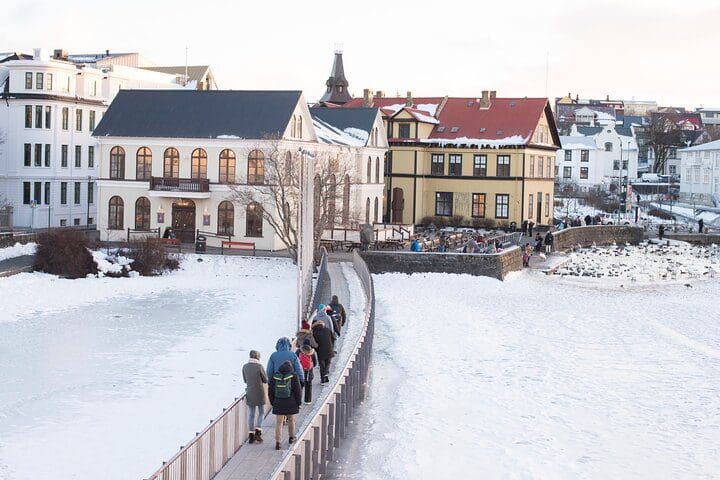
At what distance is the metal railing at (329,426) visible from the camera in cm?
1343

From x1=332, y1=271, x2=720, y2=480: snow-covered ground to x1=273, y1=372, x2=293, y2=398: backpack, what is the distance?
6.20 feet

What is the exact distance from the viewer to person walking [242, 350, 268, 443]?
625 inches

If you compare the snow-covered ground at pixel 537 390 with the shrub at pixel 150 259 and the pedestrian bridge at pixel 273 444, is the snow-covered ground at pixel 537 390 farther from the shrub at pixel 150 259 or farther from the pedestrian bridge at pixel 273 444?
the shrub at pixel 150 259

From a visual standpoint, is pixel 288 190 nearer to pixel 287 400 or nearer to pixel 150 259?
pixel 150 259

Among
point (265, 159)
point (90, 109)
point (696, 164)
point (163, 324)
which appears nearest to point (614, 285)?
point (265, 159)

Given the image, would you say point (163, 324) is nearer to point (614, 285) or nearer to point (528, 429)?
point (528, 429)

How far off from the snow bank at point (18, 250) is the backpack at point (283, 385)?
31149 millimetres

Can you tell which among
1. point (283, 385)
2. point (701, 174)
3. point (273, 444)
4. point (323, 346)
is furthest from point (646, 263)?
point (701, 174)

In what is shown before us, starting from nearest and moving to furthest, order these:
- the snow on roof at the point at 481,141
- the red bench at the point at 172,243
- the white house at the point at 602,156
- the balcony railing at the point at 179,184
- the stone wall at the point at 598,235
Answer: the red bench at the point at 172,243 < the balcony railing at the point at 179,184 < the stone wall at the point at 598,235 < the snow on roof at the point at 481,141 < the white house at the point at 602,156

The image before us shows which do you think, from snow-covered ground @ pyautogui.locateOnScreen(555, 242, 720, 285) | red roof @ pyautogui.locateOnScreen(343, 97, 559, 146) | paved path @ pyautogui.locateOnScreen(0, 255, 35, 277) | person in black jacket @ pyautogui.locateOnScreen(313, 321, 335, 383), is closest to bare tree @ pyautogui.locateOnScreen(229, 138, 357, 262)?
paved path @ pyautogui.locateOnScreen(0, 255, 35, 277)

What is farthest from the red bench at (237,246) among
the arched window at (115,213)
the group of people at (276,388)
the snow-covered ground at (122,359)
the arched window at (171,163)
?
the group of people at (276,388)

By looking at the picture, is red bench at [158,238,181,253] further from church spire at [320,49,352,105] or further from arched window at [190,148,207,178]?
church spire at [320,49,352,105]

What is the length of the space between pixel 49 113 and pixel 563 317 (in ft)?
111

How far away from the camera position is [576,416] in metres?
21.8
